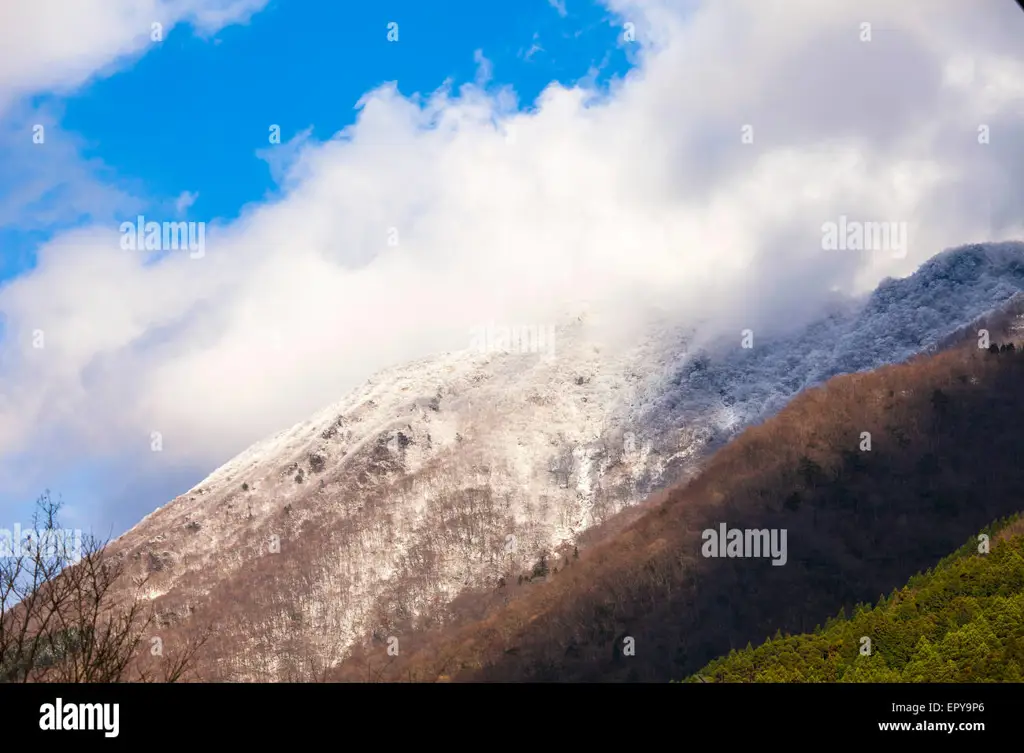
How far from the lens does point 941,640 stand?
109ft

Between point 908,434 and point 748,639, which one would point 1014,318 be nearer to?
point 908,434

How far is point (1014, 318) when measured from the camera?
179 metres

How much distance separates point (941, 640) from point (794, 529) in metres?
96.1

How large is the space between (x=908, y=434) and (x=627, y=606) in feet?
169
